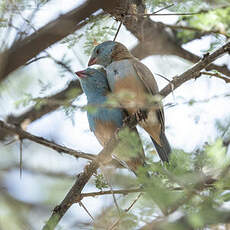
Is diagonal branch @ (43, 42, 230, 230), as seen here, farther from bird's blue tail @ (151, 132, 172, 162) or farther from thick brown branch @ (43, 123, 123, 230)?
bird's blue tail @ (151, 132, 172, 162)

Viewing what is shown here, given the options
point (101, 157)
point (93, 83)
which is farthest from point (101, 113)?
point (101, 157)

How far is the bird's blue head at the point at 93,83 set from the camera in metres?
5.19

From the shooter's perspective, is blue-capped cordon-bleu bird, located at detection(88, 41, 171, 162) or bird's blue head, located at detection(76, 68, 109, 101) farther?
bird's blue head, located at detection(76, 68, 109, 101)

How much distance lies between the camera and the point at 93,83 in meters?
5.18

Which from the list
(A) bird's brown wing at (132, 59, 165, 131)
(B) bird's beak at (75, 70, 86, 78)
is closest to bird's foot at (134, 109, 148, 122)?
(A) bird's brown wing at (132, 59, 165, 131)

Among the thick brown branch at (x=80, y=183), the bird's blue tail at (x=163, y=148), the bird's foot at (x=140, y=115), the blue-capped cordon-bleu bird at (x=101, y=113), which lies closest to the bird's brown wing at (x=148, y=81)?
the bird's blue tail at (x=163, y=148)

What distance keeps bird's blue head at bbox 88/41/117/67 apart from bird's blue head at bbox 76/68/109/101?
0.99ft

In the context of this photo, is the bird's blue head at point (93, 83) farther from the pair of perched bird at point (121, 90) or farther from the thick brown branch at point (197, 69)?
the thick brown branch at point (197, 69)

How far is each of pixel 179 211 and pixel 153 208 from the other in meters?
0.24

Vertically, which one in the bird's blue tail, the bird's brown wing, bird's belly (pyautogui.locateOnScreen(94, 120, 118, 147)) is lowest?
the bird's blue tail

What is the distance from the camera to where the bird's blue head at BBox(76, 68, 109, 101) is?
17.0 ft

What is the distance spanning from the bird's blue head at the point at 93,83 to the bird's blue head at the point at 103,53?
0.30 metres

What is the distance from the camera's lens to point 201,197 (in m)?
2.44

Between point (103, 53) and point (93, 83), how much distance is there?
0.56 metres
